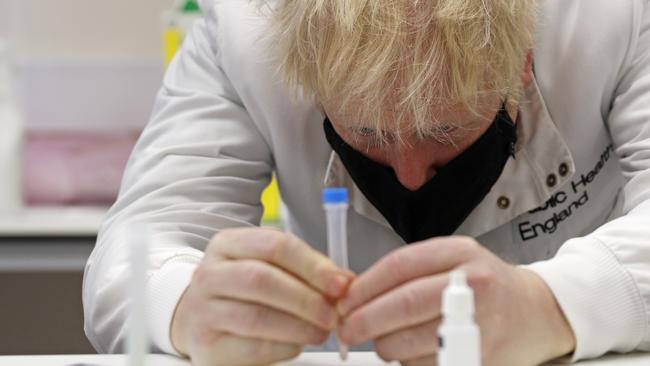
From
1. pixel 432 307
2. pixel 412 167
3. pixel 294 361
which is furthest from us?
pixel 412 167

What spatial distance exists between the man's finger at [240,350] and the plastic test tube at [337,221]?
0.06m

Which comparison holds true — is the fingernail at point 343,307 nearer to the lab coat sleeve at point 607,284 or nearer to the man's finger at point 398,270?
the man's finger at point 398,270

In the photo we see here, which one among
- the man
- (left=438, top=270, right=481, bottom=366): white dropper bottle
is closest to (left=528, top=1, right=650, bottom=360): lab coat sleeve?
the man

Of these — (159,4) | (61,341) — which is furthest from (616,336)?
(159,4)

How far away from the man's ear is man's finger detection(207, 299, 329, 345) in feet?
1.57

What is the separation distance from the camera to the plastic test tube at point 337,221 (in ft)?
3.15

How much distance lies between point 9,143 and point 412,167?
3.95 feet

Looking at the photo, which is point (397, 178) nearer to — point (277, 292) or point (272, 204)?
point (277, 292)

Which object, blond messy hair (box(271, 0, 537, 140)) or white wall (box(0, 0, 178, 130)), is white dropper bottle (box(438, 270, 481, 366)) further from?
white wall (box(0, 0, 178, 130))

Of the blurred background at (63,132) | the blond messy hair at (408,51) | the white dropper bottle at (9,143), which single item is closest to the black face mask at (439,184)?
the blond messy hair at (408,51)

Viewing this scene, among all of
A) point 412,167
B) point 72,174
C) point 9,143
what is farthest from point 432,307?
point 72,174

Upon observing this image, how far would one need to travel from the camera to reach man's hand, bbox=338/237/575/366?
954mm

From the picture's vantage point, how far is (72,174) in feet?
7.88

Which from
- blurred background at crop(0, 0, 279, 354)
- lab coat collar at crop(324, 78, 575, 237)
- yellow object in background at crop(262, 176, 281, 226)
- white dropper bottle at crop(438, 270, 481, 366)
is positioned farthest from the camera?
yellow object in background at crop(262, 176, 281, 226)
